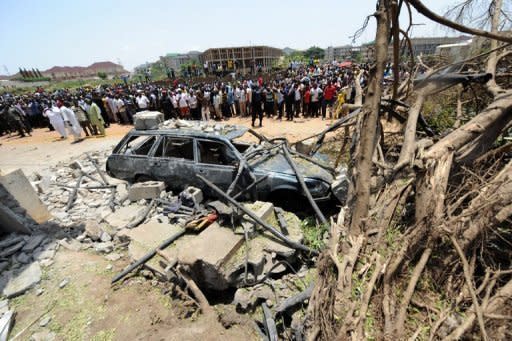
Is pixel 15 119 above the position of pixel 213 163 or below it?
below

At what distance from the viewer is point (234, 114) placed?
16.2m

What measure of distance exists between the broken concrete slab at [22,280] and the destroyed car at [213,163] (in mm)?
2662

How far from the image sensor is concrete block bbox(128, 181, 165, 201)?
5.85 meters

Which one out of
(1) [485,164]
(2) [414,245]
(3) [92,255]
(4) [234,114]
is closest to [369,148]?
(2) [414,245]

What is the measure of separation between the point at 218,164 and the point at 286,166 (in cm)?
147

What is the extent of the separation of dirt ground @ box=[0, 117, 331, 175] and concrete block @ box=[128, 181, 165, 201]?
5.40 m

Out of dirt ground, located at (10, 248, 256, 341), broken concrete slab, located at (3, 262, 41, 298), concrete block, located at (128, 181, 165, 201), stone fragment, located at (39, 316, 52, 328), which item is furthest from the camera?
concrete block, located at (128, 181, 165, 201)

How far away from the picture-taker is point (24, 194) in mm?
5301

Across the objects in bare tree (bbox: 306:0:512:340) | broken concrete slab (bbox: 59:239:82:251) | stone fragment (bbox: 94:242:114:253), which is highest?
bare tree (bbox: 306:0:512:340)

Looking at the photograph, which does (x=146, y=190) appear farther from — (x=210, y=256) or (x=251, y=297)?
(x=251, y=297)

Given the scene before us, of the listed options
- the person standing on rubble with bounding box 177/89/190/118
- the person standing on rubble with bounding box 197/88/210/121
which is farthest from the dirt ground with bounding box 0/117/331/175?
the person standing on rubble with bounding box 177/89/190/118

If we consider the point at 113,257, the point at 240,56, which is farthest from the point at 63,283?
the point at 240,56

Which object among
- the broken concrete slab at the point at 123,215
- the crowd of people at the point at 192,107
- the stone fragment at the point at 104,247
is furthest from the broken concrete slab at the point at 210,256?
the crowd of people at the point at 192,107

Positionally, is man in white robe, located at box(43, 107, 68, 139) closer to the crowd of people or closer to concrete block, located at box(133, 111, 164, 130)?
the crowd of people
